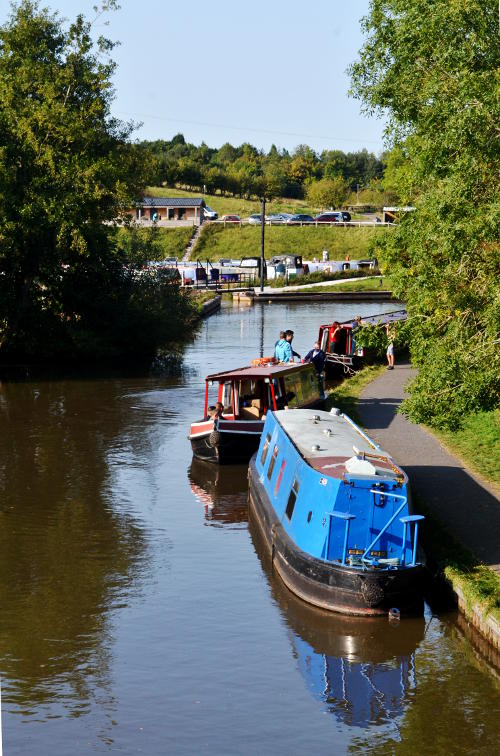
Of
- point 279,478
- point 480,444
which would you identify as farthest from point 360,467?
point 480,444

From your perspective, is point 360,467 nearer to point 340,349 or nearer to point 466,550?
point 466,550

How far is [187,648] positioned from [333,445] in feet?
18.1

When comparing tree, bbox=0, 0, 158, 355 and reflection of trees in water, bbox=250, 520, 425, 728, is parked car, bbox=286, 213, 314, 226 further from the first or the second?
reflection of trees in water, bbox=250, 520, 425, 728

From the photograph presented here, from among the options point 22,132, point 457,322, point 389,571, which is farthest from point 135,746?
point 22,132

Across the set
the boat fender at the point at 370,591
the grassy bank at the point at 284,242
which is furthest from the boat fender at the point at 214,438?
the grassy bank at the point at 284,242

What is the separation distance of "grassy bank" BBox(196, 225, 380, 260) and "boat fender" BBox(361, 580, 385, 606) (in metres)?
89.0

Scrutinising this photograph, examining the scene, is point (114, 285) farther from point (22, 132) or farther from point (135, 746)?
point (135, 746)

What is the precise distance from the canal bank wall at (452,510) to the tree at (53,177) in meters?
19.0

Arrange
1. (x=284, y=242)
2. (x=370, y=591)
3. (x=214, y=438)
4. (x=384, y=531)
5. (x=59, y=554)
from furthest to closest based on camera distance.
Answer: (x=284, y=242) < (x=214, y=438) < (x=59, y=554) < (x=384, y=531) < (x=370, y=591)

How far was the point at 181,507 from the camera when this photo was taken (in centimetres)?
2328

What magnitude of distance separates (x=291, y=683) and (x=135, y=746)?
2.68 m

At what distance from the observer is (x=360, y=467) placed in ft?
54.9

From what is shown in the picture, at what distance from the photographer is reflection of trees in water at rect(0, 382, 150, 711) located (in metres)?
14.8

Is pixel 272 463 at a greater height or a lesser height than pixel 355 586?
greater
